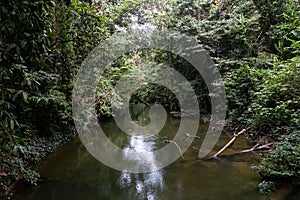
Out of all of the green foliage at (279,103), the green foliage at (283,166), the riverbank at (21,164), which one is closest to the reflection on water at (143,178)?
the riverbank at (21,164)

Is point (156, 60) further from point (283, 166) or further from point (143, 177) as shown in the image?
point (283, 166)

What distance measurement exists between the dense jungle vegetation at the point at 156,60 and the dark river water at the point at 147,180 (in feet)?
1.01

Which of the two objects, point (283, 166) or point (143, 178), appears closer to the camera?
point (283, 166)

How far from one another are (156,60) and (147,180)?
9.07 m

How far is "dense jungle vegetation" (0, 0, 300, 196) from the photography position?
6.73ft

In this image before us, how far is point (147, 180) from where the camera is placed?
445 cm

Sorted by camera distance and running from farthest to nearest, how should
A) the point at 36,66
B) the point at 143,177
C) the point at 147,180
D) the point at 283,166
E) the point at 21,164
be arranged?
the point at 143,177
the point at 147,180
the point at 283,166
the point at 21,164
the point at 36,66

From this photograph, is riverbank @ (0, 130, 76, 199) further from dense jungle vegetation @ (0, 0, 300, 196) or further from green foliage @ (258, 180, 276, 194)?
green foliage @ (258, 180, 276, 194)

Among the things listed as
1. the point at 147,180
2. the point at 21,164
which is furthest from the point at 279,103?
the point at 21,164

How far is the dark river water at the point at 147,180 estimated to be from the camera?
12.7 ft

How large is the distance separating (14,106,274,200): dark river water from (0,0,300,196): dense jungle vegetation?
0.31 metres

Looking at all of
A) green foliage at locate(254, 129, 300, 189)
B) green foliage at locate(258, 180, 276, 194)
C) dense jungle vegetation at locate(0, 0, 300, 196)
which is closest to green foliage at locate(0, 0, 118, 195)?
dense jungle vegetation at locate(0, 0, 300, 196)

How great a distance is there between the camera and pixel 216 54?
32.6 feet

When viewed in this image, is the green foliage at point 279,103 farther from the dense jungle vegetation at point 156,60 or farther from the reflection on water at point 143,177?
the reflection on water at point 143,177
